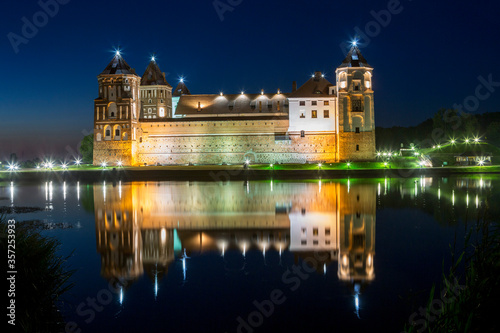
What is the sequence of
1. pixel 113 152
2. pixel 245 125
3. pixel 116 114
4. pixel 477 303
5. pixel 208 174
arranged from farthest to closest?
pixel 116 114 < pixel 113 152 < pixel 245 125 < pixel 208 174 < pixel 477 303

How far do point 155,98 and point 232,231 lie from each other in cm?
4442

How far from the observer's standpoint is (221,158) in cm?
4925

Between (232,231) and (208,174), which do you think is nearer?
(232,231)

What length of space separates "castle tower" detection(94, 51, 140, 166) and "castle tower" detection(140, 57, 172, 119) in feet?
8.62

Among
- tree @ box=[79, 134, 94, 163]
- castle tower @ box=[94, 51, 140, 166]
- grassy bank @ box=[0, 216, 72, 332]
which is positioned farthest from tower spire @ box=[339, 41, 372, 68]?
grassy bank @ box=[0, 216, 72, 332]

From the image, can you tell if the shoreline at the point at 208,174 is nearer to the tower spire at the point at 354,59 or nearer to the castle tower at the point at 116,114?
the castle tower at the point at 116,114

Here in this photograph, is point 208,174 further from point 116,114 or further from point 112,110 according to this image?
point 112,110

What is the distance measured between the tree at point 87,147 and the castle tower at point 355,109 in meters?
34.4

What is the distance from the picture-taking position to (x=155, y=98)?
54031 millimetres

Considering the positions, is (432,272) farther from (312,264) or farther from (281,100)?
(281,100)

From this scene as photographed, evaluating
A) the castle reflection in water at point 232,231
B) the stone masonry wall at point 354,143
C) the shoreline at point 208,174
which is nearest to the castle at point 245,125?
the stone masonry wall at point 354,143

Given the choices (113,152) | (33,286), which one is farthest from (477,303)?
(113,152)

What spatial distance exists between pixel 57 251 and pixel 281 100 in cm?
4442

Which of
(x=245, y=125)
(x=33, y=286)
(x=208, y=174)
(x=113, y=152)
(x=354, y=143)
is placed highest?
(x=245, y=125)
